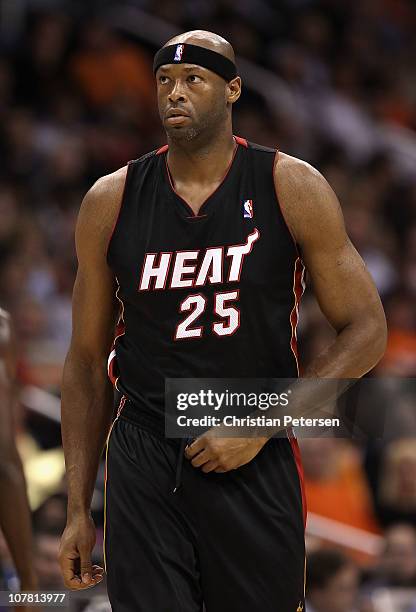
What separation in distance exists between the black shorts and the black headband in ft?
3.64

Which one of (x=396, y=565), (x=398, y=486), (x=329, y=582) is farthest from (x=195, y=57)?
(x=398, y=486)

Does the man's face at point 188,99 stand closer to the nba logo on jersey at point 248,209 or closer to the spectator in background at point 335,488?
the nba logo on jersey at point 248,209

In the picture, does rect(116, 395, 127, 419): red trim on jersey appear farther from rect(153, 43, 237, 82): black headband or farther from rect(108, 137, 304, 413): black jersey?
rect(153, 43, 237, 82): black headband

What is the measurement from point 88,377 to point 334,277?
0.86 m

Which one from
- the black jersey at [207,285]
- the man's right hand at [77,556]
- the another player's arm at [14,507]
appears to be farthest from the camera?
the another player's arm at [14,507]

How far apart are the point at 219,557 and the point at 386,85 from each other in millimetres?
8443

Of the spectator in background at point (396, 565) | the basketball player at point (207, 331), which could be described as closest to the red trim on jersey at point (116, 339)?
the basketball player at point (207, 331)

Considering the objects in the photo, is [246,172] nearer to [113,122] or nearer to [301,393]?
[301,393]

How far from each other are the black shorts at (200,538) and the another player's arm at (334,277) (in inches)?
15.3

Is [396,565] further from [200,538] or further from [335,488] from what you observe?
[200,538]

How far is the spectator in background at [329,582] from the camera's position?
225 inches

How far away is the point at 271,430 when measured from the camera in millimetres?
3611

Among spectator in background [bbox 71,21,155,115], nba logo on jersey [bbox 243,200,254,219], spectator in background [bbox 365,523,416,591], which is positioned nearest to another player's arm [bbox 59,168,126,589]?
nba logo on jersey [bbox 243,200,254,219]

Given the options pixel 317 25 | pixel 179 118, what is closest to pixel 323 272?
pixel 179 118
